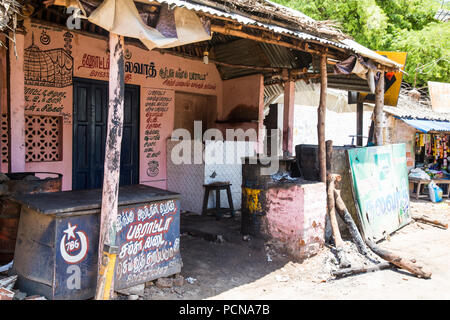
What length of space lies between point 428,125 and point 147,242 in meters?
12.0

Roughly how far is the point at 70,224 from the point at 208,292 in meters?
1.89

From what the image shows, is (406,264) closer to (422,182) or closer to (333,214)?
(333,214)

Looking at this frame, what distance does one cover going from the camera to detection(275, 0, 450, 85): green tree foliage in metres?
14.4

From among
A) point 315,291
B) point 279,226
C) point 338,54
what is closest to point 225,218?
point 279,226

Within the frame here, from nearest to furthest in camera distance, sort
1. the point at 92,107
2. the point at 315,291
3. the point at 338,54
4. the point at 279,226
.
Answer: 1. the point at 315,291
2. the point at 279,226
3. the point at 338,54
4. the point at 92,107

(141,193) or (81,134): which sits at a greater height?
(81,134)

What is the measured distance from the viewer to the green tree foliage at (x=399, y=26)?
14438 millimetres

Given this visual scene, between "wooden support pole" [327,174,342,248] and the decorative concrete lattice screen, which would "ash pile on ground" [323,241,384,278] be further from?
the decorative concrete lattice screen

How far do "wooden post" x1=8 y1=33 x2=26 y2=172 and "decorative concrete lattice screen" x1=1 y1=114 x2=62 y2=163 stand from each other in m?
Result: 0.89

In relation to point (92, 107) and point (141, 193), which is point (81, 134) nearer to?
point (92, 107)

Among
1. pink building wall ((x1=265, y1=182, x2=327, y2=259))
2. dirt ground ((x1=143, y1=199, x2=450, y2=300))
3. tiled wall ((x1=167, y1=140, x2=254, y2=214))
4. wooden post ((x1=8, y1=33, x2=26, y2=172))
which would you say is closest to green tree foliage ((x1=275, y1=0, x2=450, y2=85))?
tiled wall ((x1=167, y1=140, x2=254, y2=214))

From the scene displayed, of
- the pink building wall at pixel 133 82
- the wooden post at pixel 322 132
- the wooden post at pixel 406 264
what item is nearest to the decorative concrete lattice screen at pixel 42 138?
the pink building wall at pixel 133 82

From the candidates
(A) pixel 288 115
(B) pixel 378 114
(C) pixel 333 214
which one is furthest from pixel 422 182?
(C) pixel 333 214

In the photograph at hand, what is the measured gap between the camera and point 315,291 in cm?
462
